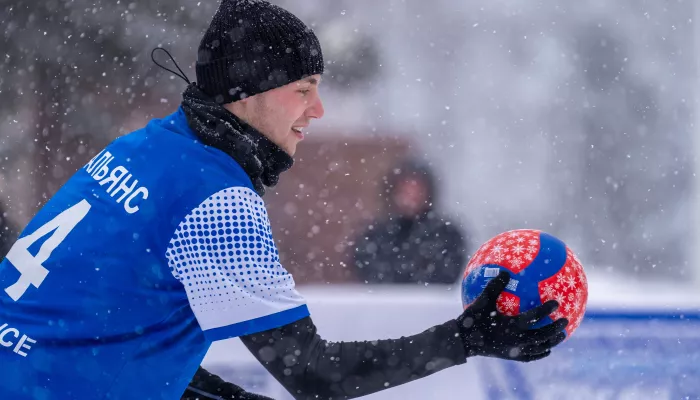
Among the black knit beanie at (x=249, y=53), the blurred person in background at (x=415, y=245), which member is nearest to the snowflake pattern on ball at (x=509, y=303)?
the black knit beanie at (x=249, y=53)

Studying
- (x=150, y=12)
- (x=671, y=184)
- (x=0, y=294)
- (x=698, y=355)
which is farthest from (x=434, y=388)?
(x=671, y=184)

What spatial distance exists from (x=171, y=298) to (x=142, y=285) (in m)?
0.06

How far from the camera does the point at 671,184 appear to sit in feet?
38.9

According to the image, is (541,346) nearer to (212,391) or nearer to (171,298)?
(171,298)

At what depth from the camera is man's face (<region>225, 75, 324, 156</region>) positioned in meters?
1.92

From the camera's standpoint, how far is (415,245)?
6250 mm

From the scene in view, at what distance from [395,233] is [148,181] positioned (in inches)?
185

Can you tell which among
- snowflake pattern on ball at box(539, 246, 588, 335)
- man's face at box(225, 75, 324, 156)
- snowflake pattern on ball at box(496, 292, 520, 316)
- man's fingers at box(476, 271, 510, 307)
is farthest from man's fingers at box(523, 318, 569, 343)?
man's face at box(225, 75, 324, 156)

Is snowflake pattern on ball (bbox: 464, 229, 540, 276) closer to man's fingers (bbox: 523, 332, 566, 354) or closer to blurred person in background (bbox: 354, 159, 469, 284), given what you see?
man's fingers (bbox: 523, 332, 566, 354)

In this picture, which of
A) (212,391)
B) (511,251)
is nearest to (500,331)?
(511,251)

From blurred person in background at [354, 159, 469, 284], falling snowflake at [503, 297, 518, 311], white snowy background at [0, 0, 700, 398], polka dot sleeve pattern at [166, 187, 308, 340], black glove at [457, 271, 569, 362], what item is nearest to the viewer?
polka dot sleeve pattern at [166, 187, 308, 340]

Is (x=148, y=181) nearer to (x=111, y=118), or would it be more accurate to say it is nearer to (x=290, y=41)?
(x=290, y=41)

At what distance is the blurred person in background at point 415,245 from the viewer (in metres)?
5.99

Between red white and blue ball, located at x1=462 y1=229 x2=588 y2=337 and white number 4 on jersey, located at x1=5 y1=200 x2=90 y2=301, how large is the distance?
3.45ft
